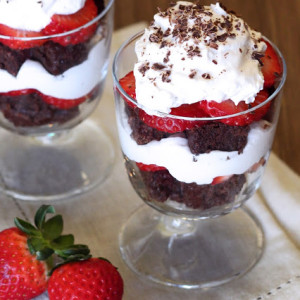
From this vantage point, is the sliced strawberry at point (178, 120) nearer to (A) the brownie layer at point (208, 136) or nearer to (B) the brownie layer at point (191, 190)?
(A) the brownie layer at point (208, 136)

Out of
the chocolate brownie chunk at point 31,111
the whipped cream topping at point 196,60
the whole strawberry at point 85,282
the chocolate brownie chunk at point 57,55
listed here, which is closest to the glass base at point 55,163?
the chocolate brownie chunk at point 31,111

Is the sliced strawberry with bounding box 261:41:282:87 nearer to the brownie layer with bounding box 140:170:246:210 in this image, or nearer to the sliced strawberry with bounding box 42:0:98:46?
the brownie layer with bounding box 140:170:246:210

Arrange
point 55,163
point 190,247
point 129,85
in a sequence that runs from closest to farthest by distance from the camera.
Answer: point 129,85 → point 190,247 → point 55,163

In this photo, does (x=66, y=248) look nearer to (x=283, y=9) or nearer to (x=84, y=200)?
(x=84, y=200)

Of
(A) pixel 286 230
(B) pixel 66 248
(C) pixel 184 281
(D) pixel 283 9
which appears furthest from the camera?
(D) pixel 283 9

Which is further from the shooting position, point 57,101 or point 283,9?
point 283,9

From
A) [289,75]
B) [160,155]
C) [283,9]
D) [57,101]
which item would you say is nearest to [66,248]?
[160,155]

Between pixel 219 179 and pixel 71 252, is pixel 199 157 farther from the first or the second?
pixel 71 252

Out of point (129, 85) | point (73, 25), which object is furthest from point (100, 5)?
point (129, 85)
